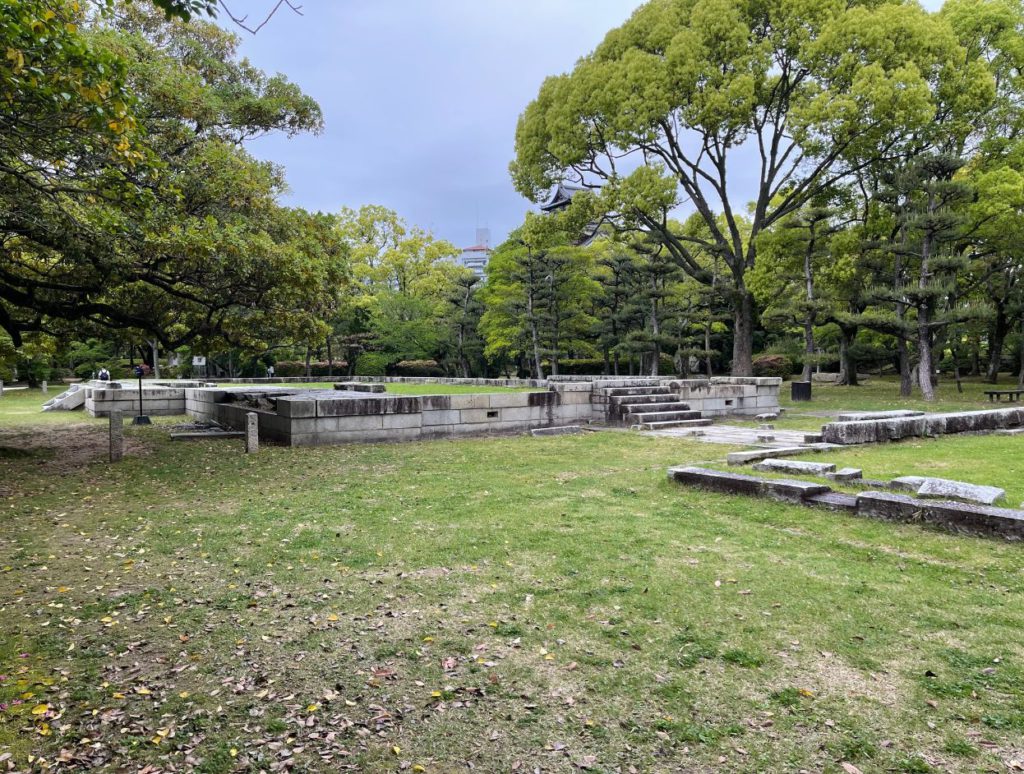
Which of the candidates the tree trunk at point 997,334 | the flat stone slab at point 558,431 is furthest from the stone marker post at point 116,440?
the tree trunk at point 997,334

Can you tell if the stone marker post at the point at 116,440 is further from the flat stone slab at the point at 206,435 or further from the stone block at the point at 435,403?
the stone block at the point at 435,403

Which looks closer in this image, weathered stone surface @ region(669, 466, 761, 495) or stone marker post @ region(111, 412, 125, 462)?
weathered stone surface @ region(669, 466, 761, 495)

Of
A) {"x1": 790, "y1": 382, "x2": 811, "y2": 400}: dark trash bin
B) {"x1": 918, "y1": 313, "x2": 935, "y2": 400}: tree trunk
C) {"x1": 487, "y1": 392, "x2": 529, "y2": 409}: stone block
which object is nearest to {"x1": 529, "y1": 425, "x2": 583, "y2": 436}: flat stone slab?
{"x1": 487, "y1": 392, "x2": 529, "y2": 409}: stone block

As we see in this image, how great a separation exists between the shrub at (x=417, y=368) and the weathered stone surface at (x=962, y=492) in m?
27.3

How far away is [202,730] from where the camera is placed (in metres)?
Answer: 2.42

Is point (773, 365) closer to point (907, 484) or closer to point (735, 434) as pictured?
point (735, 434)

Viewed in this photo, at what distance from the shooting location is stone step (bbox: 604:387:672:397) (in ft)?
44.1

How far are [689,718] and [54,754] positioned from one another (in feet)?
8.27

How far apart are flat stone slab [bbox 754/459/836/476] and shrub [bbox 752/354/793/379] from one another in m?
25.3

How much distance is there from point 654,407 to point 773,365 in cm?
2060

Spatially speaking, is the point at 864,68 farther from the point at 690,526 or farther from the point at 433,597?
the point at 433,597

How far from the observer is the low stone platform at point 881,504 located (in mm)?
4551

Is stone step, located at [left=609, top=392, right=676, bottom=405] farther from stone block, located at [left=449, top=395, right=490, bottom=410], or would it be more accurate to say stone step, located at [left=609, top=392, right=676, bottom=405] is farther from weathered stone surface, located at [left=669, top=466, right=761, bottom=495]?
weathered stone surface, located at [left=669, top=466, right=761, bottom=495]

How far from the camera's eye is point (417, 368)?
31.4 meters
